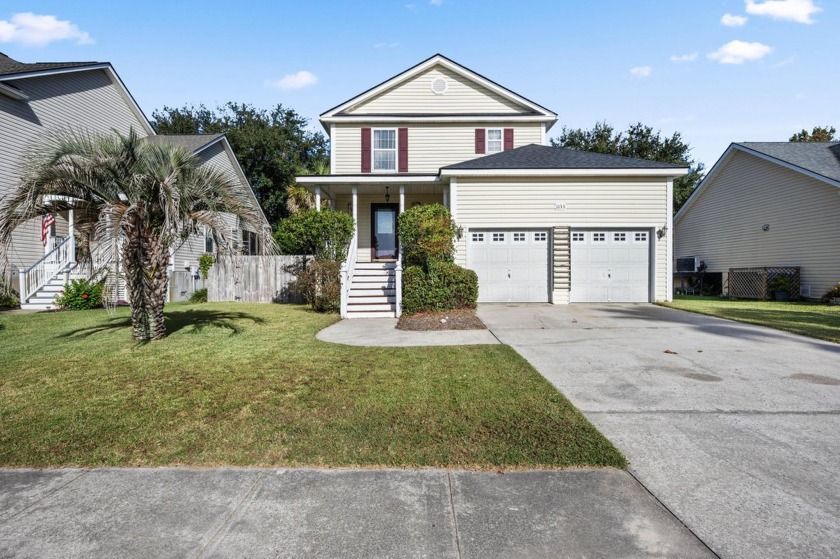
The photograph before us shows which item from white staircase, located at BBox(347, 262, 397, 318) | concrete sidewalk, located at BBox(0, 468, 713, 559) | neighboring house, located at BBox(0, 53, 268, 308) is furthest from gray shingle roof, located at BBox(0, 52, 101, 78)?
concrete sidewalk, located at BBox(0, 468, 713, 559)

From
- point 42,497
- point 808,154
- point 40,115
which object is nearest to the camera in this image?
point 42,497

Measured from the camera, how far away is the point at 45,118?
1461cm

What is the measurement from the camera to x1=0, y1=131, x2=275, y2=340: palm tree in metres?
6.77

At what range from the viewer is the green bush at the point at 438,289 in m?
10.9

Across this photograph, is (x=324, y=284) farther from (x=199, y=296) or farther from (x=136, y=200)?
(x=199, y=296)

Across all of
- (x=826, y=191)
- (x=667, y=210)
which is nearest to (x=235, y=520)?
(x=667, y=210)

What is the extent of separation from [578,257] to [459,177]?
4.68 m

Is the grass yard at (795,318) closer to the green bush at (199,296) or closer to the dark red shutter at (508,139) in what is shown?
the dark red shutter at (508,139)

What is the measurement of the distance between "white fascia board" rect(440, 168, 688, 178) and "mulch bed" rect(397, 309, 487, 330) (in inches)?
194

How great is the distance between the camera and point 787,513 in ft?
8.15

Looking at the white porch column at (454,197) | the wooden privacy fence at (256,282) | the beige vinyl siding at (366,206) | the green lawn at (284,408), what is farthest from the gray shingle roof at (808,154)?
the wooden privacy fence at (256,282)

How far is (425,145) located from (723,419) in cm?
1479

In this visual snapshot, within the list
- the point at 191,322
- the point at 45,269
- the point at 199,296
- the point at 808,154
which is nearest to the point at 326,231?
the point at 191,322

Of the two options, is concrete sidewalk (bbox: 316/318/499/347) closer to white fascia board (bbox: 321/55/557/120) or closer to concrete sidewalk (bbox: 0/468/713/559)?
concrete sidewalk (bbox: 0/468/713/559)
